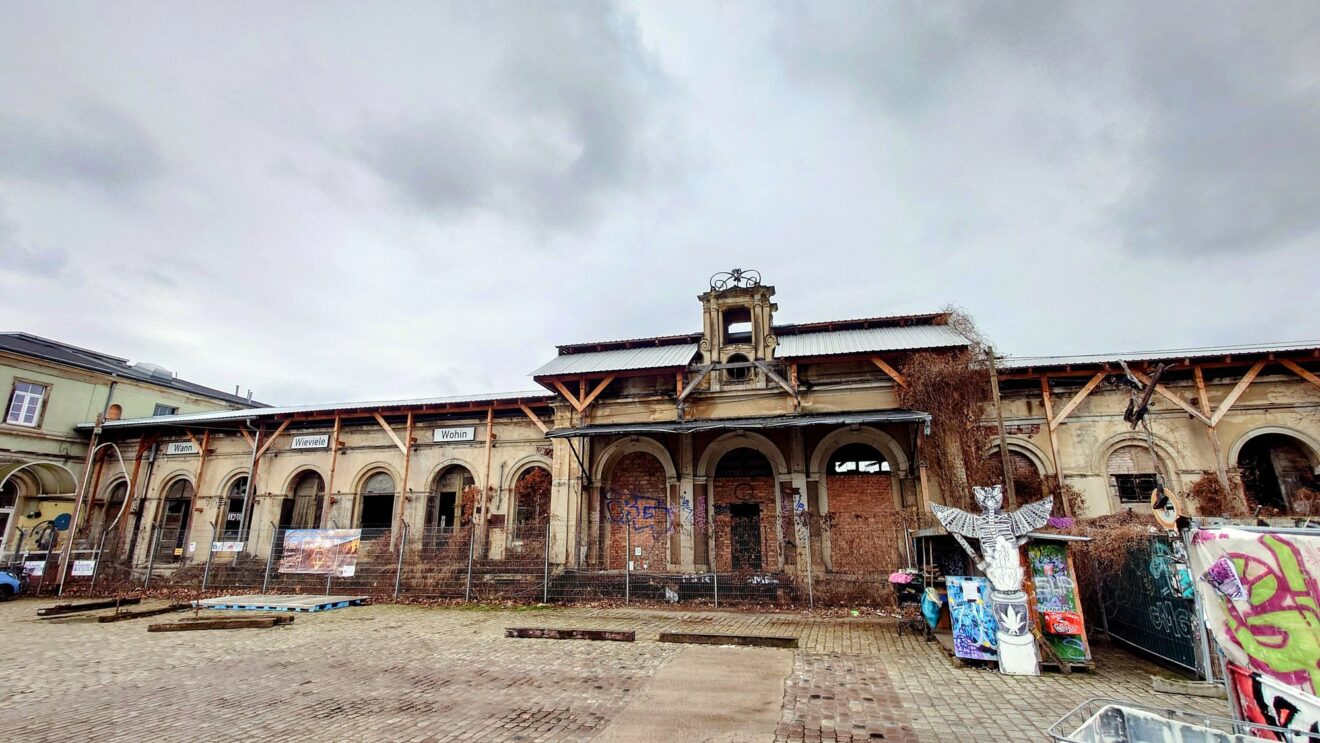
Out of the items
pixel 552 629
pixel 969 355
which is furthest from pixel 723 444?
pixel 552 629

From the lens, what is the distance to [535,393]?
2017 cm

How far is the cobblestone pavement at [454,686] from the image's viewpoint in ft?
18.7

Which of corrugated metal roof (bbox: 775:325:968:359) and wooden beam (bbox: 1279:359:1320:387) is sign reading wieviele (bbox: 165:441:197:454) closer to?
corrugated metal roof (bbox: 775:325:968:359)

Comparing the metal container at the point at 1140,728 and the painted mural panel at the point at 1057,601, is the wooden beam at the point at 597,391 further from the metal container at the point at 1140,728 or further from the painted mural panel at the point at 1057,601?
the metal container at the point at 1140,728

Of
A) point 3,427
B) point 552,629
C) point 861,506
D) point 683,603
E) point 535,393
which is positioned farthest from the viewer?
point 3,427

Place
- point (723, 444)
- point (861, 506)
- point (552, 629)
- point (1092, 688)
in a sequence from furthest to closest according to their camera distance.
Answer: point (723, 444), point (861, 506), point (552, 629), point (1092, 688)

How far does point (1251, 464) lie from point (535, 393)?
20.3m

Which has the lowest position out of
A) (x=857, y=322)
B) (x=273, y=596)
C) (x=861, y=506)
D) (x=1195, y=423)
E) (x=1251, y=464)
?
(x=273, y=596)

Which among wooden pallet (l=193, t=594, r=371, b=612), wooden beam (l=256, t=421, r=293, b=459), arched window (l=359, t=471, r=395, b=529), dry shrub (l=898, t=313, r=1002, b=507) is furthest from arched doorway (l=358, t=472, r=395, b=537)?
dry shrub (l=898, t=313, r=1002, b=507)

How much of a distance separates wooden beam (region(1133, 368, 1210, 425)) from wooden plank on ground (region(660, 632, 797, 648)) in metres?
11.7

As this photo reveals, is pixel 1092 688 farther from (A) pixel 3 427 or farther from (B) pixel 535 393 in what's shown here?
(A) pixel 3 427

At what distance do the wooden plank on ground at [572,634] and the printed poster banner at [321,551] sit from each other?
28.2 feet

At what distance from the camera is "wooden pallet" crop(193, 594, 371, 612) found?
14078 millimetres

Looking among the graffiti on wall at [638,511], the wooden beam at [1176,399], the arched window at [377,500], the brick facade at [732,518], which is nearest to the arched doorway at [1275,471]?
the wooden beam at [1176,399]
